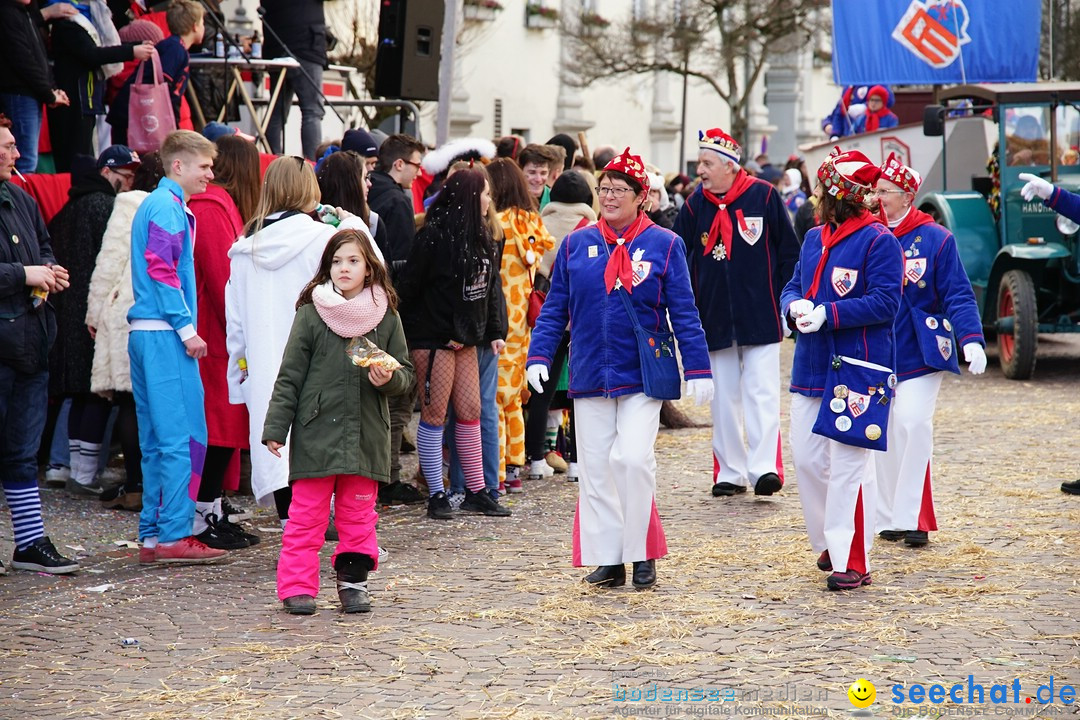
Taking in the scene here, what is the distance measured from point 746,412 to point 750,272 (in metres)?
0.82

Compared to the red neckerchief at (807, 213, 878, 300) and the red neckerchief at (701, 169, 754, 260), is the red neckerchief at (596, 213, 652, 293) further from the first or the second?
the red neckerchief at (701, 169, 754, 260)

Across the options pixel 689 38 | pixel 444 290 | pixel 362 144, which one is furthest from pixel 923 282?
pixel 689 38

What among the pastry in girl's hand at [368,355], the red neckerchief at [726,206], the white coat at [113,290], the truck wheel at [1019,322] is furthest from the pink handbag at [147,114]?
the truck wheel at [1019,322]

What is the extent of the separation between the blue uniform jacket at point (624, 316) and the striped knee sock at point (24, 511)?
2.35m

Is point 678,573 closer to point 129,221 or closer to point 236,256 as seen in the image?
point 236,256

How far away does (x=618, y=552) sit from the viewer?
21.9 ft

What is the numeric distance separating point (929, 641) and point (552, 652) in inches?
55.9

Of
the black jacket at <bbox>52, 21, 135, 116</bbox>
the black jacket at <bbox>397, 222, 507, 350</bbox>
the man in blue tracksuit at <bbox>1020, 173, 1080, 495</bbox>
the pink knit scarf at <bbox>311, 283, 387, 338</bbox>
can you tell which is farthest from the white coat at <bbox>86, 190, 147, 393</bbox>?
the man in blue tracksuit at <bbox>1020, 173, 1080, 495</bbox>

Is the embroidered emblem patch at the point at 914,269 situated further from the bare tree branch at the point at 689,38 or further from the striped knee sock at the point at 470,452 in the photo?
the bare tree branch at the point at 689,38

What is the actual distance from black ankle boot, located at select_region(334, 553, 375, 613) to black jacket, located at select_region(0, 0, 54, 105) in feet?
15.8

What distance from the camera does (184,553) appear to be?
7.18 metres

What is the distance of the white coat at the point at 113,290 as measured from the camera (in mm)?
8320

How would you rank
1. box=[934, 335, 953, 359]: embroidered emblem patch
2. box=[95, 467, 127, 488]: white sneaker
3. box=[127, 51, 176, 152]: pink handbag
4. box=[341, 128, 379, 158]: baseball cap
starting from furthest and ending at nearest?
box=[127, 51, 176, 152]: pink handbag
box=[341, 128, 379, 158]: baseball cap
box=[95, 467, 127, 488]: white sneaker
box=[934, 335, 953, 359]: embroidered emblem patch

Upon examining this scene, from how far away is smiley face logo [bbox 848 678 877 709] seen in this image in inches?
194
